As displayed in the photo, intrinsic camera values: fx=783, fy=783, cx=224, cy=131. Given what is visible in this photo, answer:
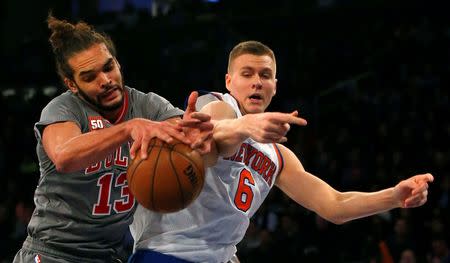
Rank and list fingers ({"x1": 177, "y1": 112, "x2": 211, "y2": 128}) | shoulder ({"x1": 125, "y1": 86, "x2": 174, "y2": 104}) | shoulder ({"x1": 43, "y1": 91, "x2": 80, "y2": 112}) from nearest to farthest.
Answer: fingers ({"x1": 177, "y1": 112, "x2": 211, "y2": 128}), shoulder ({"x1": 43, "y1": 91, "x2": 80, "y2": 112}), shoulder ({"x1": 125, "y1": 86, "x2": 174, "y2": 104})

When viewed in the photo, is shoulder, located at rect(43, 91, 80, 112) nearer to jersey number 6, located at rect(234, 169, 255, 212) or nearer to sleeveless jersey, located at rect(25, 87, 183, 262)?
sleeveless jersey, located at rect(25, 87, 183, 262)

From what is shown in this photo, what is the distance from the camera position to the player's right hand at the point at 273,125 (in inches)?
128

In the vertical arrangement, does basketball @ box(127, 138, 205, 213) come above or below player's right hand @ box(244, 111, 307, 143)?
below

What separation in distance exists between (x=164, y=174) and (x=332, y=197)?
5.00 ft

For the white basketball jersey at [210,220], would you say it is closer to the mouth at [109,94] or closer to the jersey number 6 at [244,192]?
the jersey number 6 at [244,192]

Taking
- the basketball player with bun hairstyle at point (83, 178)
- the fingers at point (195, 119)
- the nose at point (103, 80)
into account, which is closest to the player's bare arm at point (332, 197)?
the basketball player with bun hairstyle at point (83, 178)

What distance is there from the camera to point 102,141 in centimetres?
366

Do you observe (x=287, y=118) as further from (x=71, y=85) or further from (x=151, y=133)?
(x=71, y=85)

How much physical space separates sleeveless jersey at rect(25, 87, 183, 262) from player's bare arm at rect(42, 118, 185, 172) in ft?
1.06

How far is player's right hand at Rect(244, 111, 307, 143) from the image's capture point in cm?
326

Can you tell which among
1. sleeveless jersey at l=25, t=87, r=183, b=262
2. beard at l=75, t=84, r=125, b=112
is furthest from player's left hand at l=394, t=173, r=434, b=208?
beard at l=75, t=84, r=125, b=112

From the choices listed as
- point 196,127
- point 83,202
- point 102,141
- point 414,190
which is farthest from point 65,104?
point 414,190

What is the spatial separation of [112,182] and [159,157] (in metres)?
0.73

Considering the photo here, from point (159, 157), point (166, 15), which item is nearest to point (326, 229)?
point (159, 157)
